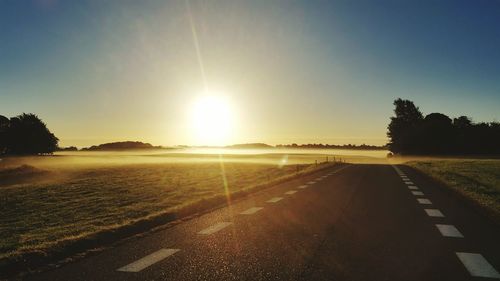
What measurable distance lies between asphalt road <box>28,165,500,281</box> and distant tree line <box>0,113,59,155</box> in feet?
291

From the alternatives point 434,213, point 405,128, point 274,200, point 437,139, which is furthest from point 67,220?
point 405,128

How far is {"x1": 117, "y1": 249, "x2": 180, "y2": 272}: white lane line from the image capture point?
5172 millimetres

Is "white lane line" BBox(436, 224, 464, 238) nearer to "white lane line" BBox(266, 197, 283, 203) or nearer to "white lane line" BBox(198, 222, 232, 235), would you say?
"white lane line" BBox(198, 222, 232, 235)

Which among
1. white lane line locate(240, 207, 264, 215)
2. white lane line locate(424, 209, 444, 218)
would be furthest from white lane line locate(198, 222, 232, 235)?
white lane line locate(424, 209, 444, 218)

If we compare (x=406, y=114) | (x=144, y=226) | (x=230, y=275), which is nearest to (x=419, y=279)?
(x=230, y=275)

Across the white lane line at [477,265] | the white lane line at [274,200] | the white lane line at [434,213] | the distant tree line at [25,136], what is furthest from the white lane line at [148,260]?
the distant tree line at [25,136]

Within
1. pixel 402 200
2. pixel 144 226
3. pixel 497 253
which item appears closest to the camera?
pixel 497 253

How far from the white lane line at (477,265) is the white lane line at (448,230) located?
1.54 metres

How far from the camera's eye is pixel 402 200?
43.7 ft

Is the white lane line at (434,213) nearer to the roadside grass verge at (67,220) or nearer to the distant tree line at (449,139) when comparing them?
the roadside grass verge at (67,220)

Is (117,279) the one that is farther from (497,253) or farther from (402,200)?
(402,200)

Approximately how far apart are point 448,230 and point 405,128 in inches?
4288

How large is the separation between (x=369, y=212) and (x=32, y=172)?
1732 inches

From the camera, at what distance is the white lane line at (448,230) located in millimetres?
7552
